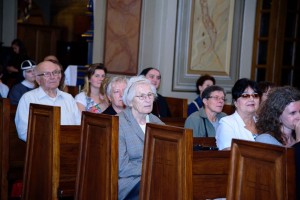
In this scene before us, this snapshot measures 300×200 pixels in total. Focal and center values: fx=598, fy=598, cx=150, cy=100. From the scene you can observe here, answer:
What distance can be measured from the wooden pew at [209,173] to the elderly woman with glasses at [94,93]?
7.91 ft

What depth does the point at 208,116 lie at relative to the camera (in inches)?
191

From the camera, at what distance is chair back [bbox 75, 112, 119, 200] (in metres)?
3.26

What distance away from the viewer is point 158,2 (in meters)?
6.59

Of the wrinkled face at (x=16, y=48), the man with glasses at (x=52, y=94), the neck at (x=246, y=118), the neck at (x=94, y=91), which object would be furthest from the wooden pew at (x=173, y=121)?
the wrinkled face at (x=16, y=48)

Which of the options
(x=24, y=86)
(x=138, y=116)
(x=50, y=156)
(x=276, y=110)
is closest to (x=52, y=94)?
(x=50, y=156)

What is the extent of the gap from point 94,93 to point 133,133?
7.15 feet

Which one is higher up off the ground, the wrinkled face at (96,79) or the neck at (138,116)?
the wrinkled face at (96,79)

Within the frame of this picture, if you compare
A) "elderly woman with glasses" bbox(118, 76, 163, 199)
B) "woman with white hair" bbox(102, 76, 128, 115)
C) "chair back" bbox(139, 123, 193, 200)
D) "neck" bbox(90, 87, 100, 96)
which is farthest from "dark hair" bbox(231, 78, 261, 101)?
"neck" bbox(90, 87, 100, 96)

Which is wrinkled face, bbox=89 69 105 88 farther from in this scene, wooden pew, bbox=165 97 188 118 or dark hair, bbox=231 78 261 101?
dark hair, bbox=231 78 261 101

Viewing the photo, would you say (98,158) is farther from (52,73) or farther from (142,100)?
(52,73)

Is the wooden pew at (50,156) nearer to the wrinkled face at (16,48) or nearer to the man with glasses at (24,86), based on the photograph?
the man with glasses at (24,86)

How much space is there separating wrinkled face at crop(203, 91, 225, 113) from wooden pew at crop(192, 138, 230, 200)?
1.59m

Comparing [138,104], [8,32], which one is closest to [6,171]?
[138,104]

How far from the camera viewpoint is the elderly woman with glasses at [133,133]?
3.49 m
